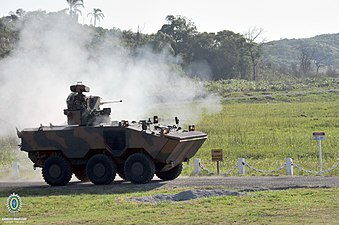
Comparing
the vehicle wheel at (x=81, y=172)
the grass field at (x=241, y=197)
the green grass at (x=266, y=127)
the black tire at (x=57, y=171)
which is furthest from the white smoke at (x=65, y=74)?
the black tire at (x=57, y=171)

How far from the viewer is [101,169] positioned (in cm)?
2709

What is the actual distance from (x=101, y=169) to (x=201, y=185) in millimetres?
3671

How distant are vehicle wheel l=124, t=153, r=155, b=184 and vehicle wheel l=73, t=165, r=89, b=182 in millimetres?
2486

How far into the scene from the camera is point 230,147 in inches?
1594

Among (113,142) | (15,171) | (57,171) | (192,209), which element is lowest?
(192,209)

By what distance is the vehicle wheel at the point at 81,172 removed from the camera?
28636mm

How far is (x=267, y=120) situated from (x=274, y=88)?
113ft

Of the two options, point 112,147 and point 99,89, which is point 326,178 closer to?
point 112,147

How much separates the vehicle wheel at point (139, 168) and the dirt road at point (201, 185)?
272 millimetres

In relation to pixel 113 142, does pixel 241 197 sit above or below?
below

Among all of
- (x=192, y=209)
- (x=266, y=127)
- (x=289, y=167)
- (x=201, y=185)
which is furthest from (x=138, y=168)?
(x=266, y=127)

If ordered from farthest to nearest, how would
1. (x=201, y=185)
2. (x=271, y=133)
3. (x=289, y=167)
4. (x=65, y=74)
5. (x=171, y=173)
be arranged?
(x=271, y=133), (x=65, y=74), (x=289, y=167), (x=171, y=173), (x=201, y=185)

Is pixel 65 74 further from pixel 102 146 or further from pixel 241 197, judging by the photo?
pixel 241 197

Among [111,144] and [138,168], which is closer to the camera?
[138,168]
